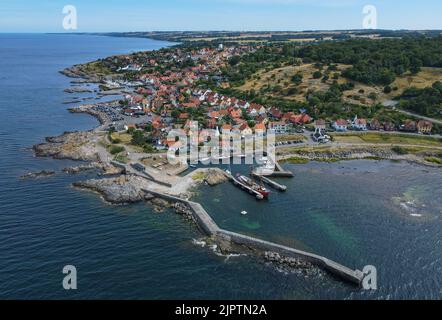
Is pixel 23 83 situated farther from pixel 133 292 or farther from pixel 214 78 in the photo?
pixel 133 292

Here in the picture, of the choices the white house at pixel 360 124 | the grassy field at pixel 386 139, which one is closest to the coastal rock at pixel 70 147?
the grassy field at pixel 386 139

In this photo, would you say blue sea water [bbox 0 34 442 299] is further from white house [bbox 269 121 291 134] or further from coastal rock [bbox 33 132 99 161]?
white house [bbox 269 121 291 134]

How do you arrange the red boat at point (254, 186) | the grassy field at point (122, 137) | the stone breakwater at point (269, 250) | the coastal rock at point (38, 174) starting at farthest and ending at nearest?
the grassy field at point (122, 137), the coastal rock at point (38, 174), the red boat at point (254, 186), the stone breakwater at point (269, 250)

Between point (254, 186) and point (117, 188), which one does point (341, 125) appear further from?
point (117, 188)

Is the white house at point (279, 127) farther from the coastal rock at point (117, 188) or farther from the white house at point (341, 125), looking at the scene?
the coastal rock at point (117, 188)
